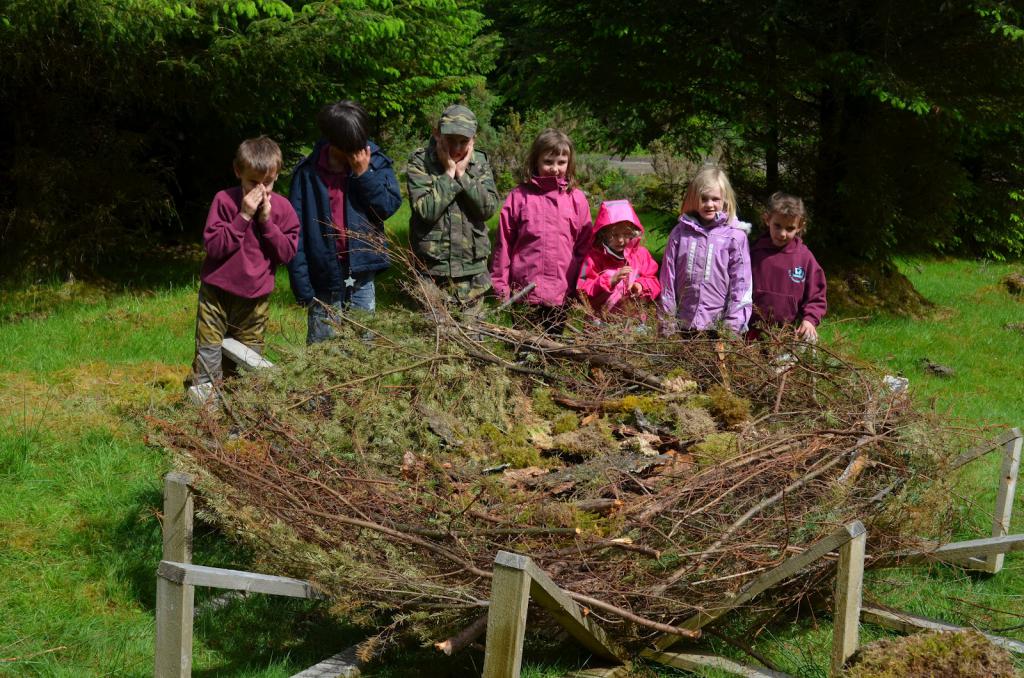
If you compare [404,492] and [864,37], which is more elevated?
[864,37]

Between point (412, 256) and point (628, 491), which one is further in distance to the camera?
point (412, 256)

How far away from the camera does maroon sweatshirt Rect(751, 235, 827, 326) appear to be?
577cm

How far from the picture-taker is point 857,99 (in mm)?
10305

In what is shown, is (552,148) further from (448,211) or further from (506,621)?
(506,621)

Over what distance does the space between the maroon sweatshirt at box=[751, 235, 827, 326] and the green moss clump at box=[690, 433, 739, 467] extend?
194 cm

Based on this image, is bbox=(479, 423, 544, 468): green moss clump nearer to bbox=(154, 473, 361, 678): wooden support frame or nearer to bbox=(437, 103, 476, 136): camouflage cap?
bbox=(154, 473, 361, 678): wooden support frame

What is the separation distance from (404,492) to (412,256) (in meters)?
1.80

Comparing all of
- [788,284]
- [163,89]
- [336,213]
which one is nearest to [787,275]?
[788,284]

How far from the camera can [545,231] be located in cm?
577

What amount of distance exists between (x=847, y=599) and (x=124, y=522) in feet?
11.2

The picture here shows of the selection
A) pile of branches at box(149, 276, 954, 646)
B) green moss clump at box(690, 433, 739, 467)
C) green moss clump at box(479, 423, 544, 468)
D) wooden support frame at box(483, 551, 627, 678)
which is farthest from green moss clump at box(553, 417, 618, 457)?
wooden support frame at box(483, 551, 627, 678)

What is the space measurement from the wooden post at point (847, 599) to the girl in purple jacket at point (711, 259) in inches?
100.0

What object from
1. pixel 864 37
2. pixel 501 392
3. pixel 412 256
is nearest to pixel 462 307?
pixel 412 256

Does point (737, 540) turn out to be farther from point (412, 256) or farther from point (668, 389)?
point (412, 256)
